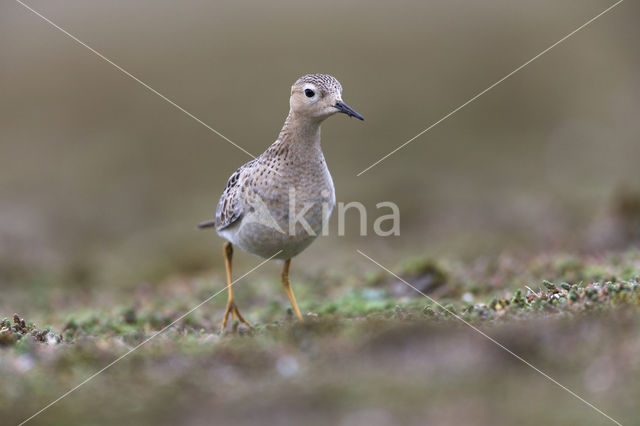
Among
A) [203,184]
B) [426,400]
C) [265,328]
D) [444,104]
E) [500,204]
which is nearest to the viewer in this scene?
[426,400]

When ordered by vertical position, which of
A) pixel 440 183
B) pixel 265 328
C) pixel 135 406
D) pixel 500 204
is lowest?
pixel 135 406

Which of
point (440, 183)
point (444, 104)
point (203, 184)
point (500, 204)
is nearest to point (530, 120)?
point (444, 104)

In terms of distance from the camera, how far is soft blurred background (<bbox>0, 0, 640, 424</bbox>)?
2570 cm

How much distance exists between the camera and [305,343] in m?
7.61

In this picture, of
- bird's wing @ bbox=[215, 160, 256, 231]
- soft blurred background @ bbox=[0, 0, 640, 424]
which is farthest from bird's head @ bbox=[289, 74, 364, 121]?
soft blurred background @ bbox=[0, 0, 640, 424]

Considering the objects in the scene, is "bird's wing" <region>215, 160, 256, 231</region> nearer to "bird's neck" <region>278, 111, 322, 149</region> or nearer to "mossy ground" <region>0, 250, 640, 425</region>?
"bird's neck" <region>278, 111, 322, 149</region>

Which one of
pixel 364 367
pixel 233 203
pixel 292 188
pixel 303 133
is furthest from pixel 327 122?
pixel 364 367

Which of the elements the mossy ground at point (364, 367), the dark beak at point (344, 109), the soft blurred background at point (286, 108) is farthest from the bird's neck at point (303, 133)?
the soft blurred background at point (286, 108)

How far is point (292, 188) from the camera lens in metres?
9.55

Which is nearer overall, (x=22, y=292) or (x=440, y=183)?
(x=22, y=292)

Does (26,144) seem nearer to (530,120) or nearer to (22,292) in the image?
(22,292)

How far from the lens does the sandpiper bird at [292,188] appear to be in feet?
31.1

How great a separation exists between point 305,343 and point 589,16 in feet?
121

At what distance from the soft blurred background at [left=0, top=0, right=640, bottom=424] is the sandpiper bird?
10.2m
